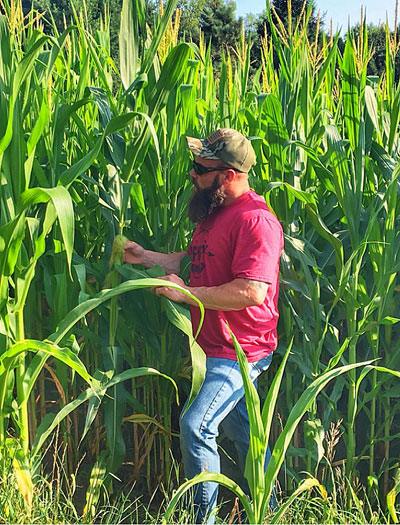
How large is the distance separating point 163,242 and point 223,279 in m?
0.36

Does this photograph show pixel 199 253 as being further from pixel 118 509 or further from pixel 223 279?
pixel 118 509

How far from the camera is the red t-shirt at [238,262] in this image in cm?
247

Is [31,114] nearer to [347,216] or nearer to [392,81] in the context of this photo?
[347,216]

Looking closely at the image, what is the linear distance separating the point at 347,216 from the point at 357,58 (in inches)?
28.5

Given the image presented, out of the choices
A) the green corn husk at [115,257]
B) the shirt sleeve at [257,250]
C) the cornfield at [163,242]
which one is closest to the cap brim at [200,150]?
the cornfield at [163,242]

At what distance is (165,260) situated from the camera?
8.97 ft

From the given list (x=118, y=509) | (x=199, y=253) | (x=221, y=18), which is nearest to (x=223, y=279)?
(x=199, y=253)

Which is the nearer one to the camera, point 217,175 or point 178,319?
point 178,319

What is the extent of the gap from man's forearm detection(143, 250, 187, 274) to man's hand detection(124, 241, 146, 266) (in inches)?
0.6

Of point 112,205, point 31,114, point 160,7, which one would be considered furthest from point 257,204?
point 31,114

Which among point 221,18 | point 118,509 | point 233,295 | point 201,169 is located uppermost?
point 221,18

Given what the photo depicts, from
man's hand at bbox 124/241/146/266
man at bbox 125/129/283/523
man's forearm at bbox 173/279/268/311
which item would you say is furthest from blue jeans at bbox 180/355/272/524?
man's hand at bbox 124/241/146/266

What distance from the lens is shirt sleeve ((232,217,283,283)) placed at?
243cm

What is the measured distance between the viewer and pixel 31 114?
267 cm
